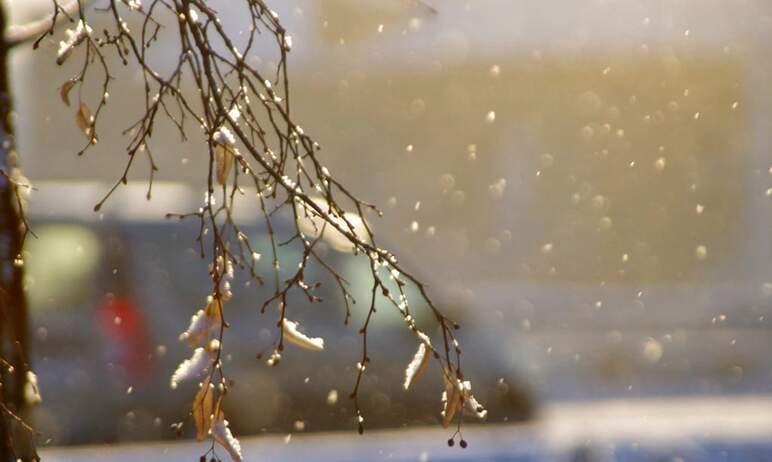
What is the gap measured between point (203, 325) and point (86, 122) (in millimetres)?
448

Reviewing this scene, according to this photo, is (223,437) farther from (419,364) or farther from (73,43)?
(73,43)

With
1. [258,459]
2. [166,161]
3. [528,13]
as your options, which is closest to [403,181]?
[528,13]

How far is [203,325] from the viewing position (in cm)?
181

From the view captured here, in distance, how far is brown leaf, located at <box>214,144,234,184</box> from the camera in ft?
5.97

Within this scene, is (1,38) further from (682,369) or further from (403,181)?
(403,181)

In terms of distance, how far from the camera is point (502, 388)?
5086 mm

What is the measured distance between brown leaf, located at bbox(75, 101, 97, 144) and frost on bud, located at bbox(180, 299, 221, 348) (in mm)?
362

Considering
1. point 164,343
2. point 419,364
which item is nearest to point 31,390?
point 419,364

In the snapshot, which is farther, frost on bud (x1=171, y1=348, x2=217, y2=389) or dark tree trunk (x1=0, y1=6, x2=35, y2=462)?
dark tree trunk (x1=0, y1=6, x2=35, y2=462)

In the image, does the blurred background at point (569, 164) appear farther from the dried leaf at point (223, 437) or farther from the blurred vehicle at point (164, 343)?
the dried leaf at point (223, 437)

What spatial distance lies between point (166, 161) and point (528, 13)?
543 centimetres

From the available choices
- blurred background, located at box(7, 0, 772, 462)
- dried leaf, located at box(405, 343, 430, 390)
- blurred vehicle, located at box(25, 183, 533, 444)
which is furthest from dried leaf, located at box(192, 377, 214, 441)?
blurred background, located at box(7, 0, 772, 462)

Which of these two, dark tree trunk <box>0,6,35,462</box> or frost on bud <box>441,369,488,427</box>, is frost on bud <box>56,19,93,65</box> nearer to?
dark tree trunk <box>0,6,35,462</box>

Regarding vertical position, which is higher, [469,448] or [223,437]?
[469,448]
